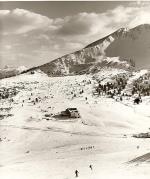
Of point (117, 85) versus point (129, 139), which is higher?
point (117, 85)

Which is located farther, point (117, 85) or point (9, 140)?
point (117, 85)

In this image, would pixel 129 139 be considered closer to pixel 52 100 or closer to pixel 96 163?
pixel 96 163

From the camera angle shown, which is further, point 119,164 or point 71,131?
point 71,131

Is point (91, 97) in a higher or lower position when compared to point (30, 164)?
higher

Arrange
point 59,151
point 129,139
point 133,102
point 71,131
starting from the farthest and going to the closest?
point 133,102 → point 71,131 → point 129,139 → point 59,151

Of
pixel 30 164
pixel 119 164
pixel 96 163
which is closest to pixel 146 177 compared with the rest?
pixel 119 164

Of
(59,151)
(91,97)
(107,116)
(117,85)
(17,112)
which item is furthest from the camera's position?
(117,85)

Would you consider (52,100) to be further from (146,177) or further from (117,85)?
(146,177)

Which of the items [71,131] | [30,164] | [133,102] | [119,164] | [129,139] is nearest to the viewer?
[119,164]

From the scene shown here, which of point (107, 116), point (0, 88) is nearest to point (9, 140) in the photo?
point (107, 116)
